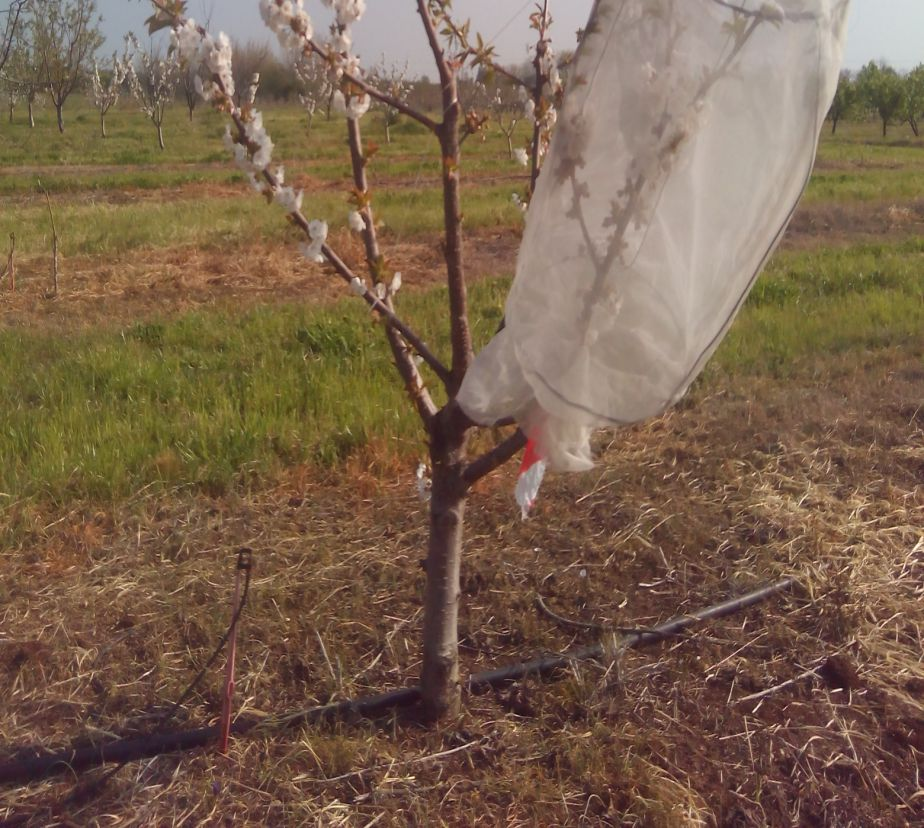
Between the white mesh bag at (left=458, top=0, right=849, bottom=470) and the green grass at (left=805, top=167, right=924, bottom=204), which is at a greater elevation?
the green grass at (left=805, top=167, right=924, bottom=204)

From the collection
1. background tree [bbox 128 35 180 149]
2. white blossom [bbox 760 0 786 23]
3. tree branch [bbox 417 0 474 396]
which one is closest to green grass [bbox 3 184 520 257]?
tree branch [bbox 417 0 474 396]

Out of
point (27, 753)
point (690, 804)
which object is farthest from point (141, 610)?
point (690, 804)

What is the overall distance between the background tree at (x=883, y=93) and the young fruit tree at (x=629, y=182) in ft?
133

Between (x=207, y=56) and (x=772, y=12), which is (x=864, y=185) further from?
(x=207, y=56)

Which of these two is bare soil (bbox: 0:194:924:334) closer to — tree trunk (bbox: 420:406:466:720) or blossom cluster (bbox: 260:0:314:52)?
tree trunk (bbox: 420:406:466:720)

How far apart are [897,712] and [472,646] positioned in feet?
3.66

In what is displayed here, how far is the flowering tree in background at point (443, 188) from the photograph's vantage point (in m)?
1.69

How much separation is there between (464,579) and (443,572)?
75 centimetres

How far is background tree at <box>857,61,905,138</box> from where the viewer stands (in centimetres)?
3794

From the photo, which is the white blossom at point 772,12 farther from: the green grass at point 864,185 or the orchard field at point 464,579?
the green grass at point 864,185

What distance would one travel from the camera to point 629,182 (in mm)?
1475

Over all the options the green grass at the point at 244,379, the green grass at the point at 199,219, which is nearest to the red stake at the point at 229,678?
the green grass at the point at 244,379

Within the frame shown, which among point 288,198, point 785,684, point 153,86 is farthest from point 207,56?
point 153,86

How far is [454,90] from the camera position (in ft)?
5.86
